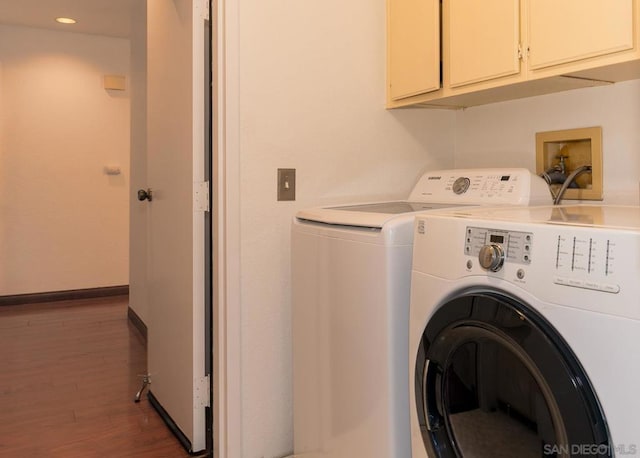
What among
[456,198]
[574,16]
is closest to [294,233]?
[456,198]

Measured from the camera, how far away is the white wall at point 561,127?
1.66 m

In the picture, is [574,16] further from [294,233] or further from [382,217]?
[294,233]

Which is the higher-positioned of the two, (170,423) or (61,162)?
(61,162)

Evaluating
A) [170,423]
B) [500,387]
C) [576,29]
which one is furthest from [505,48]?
[170,423]

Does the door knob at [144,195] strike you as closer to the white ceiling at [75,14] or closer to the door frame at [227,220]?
the door frame at [227,220]

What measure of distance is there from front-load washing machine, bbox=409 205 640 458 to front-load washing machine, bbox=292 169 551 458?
0.22ft

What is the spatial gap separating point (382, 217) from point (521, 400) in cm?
55

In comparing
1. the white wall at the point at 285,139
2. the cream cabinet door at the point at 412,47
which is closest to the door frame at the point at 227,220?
the white wall at the point at 285,139

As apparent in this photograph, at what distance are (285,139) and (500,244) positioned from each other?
3.36ft

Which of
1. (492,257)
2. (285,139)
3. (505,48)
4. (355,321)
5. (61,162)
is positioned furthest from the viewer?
(61,162)

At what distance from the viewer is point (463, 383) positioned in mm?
1157

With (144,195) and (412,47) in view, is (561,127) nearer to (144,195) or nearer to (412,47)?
(412,47)

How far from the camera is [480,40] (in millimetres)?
1710

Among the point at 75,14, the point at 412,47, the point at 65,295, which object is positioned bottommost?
the point at 65,295
